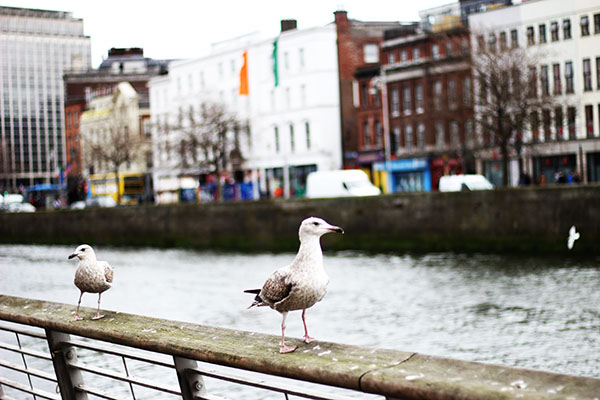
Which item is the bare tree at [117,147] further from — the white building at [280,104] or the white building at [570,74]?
the white building at [570,74]

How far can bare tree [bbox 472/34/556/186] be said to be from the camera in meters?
38.8

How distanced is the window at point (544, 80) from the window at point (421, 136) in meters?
10.3

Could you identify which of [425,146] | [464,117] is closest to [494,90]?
[464,117]

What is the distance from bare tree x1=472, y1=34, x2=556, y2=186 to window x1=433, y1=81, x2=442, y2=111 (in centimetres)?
691

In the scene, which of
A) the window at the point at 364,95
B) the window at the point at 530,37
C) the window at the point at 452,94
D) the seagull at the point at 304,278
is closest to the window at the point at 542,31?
the window at the point at 530,37

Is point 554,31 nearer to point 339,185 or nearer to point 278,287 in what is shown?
point 339,185

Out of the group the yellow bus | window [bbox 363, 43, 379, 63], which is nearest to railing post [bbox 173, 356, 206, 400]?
window [bbox 363, 43, 379, 63]

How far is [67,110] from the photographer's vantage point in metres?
97.4

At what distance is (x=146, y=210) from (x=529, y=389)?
36641mm

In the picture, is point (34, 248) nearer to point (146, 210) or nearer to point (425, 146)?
point (146, 210)

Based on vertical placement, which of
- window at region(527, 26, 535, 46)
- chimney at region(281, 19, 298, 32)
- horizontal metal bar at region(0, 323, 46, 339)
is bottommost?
horizontal metal bar at region(0, 323, 46, 339)

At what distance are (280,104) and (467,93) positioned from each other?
14.3 meters

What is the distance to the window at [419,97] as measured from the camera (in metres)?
55.0

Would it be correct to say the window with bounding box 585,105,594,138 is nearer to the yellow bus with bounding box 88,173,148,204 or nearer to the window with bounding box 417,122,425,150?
the window with bounding box 417,122,425,150
